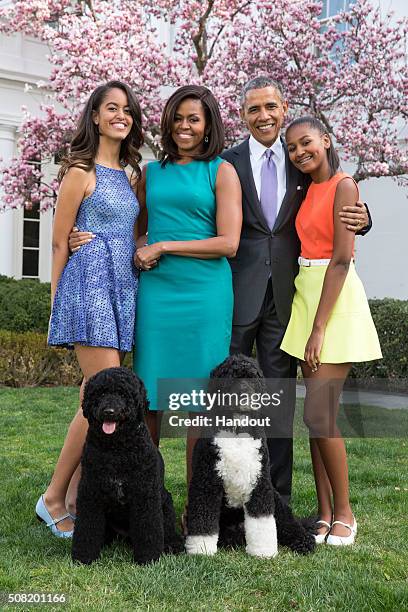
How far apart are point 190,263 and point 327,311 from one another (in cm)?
71

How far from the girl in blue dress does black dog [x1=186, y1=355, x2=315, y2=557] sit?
59 cm

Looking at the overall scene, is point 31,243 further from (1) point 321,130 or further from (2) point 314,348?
(2) point 314,348

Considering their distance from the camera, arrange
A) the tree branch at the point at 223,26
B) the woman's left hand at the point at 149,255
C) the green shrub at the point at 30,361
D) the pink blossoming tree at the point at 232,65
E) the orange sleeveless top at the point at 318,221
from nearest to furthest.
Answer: the woman's left hand at the point at 149,255 < the orange sleeveless top at the point at 318,221 < the green shrub at the point at 30,361 < the pink blossoming tree at the point at 232,65 < the tree branch at the point at 223,26

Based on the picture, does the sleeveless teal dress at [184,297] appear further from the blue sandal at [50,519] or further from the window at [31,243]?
the window at [31,243]

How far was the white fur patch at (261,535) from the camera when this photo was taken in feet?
11.0

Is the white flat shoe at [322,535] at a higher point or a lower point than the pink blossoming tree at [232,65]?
lower

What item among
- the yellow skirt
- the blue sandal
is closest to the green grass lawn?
the blue sandal

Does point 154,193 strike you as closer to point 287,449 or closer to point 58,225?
point 58,225

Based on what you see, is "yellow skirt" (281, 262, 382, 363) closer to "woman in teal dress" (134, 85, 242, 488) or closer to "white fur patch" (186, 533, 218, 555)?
"woman in teal dress" (134, 85, 242, 488)

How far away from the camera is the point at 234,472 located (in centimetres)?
332

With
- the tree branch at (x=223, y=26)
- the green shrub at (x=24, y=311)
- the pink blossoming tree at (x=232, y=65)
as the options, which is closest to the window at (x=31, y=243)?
the pink blossoming tree at (x=232, y=65)

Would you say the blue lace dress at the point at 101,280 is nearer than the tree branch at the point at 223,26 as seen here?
Yes

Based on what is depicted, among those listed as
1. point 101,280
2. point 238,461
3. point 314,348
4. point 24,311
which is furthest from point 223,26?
point 238,461

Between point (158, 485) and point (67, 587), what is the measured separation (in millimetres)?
578
